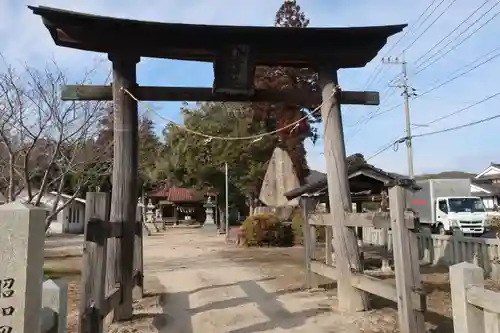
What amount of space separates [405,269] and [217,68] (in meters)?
4.35

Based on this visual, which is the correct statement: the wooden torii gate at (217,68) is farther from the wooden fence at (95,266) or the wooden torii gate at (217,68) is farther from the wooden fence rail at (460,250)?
the wooden fence rail at (460,250)

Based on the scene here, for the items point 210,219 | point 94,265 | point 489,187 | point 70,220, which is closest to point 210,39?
point 94,265

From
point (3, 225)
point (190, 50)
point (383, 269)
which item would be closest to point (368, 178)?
point (383, 269)

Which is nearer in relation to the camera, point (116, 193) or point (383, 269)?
point (116, 193)

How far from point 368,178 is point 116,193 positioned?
8.25 meters

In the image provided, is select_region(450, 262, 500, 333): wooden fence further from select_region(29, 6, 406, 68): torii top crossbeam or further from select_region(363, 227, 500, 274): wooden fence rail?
select_region(363, 227, 500, 274): wooden fence rail

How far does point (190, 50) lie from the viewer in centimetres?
752

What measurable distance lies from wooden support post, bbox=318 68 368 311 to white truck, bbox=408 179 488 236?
1391 cm

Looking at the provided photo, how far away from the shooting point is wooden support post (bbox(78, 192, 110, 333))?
15.8 feet

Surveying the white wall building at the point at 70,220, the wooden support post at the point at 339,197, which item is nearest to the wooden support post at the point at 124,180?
the wooden support post at the point at 339,197

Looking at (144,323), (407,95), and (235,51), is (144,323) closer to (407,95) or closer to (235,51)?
(235,51)

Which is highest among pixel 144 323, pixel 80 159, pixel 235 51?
pixel 235 51

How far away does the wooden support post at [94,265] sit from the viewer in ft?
15.8

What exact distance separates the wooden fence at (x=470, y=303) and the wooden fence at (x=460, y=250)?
267 inches
